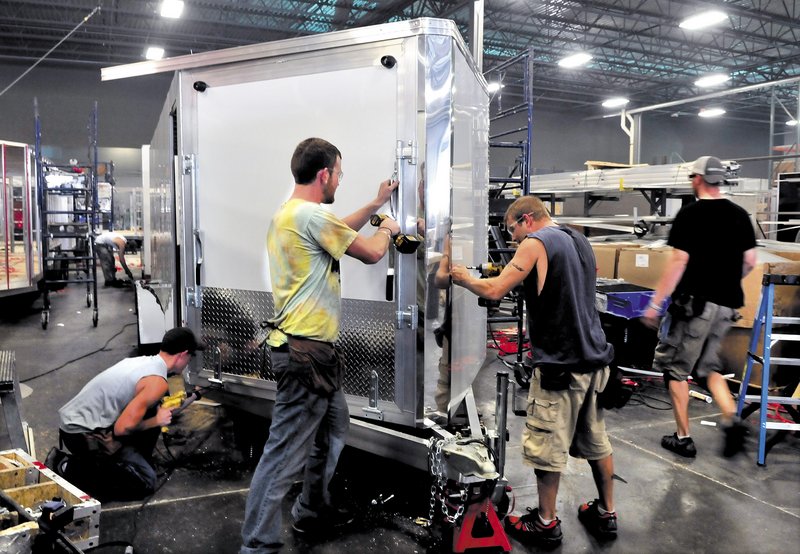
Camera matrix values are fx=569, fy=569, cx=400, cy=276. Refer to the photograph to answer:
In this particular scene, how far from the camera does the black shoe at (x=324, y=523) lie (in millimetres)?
2918

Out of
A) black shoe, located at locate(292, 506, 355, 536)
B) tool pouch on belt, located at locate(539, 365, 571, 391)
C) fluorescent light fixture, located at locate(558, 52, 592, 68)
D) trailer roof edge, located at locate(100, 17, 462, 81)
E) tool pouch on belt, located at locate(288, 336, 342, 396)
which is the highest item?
fluorescent light fixture, located at locate(558, 52, 592, 68)

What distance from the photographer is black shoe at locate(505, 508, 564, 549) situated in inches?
113

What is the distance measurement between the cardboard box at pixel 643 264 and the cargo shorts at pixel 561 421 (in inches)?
149

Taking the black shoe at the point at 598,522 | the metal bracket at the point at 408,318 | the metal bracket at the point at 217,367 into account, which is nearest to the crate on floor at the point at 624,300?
the black shoe at the point at 598,522

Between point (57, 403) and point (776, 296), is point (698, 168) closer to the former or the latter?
point (776, 296)

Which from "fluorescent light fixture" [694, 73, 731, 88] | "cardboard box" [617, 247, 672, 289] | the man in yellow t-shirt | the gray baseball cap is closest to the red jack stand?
the man in yellow t-shirt

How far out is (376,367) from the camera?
306 cm

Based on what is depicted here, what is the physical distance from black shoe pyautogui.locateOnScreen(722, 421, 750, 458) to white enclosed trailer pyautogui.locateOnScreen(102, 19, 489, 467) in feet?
6.79

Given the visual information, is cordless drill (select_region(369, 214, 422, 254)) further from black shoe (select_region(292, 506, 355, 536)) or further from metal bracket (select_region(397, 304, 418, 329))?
black shoe (select_region(292, 506, 355, 536))

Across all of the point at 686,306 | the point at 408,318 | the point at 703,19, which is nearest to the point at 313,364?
the point at 408,318

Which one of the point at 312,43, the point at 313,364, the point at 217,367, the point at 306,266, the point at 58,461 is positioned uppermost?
the point at 312,43

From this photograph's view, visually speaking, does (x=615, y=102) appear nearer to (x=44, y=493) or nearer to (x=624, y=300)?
(x=624, y=300)

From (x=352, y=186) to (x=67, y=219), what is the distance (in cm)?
1398

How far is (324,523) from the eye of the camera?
9.69 ft
